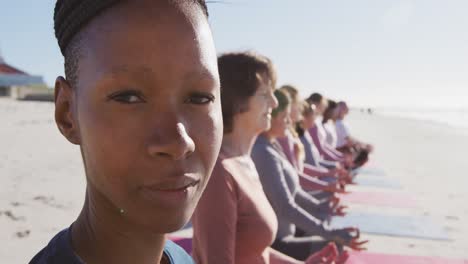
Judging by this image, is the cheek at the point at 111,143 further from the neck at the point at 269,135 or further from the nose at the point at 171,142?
the neck at the point at 269,135

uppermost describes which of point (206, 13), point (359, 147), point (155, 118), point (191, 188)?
point (206, 13)

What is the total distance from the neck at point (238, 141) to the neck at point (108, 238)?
1.28 meters

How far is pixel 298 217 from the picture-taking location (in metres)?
2.78

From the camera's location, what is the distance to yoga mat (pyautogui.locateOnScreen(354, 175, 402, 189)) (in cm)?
768

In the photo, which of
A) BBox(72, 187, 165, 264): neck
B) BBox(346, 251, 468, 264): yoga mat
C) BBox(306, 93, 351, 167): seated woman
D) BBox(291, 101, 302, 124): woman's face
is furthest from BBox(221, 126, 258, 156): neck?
BBox(306, 93, 351, 167): seated woman

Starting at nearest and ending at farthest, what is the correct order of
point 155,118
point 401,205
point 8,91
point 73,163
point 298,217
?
point 155,118
point 298,217
point 401,205
point 73,163
point 8,91

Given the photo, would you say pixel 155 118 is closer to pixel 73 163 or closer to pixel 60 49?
pixel 60 49

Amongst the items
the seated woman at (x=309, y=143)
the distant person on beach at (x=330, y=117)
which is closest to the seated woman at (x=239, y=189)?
the seated woman at (x=309, y=143)

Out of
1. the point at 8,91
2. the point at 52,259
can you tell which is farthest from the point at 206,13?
the point at 8,91

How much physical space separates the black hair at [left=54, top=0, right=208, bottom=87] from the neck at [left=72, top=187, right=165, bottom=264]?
0.26 m

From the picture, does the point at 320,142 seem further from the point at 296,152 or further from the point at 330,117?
the point at 296,152

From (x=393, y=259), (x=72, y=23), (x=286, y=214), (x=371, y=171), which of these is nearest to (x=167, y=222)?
(x=72, y=23)

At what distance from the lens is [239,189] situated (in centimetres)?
202

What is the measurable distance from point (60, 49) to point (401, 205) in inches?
239
